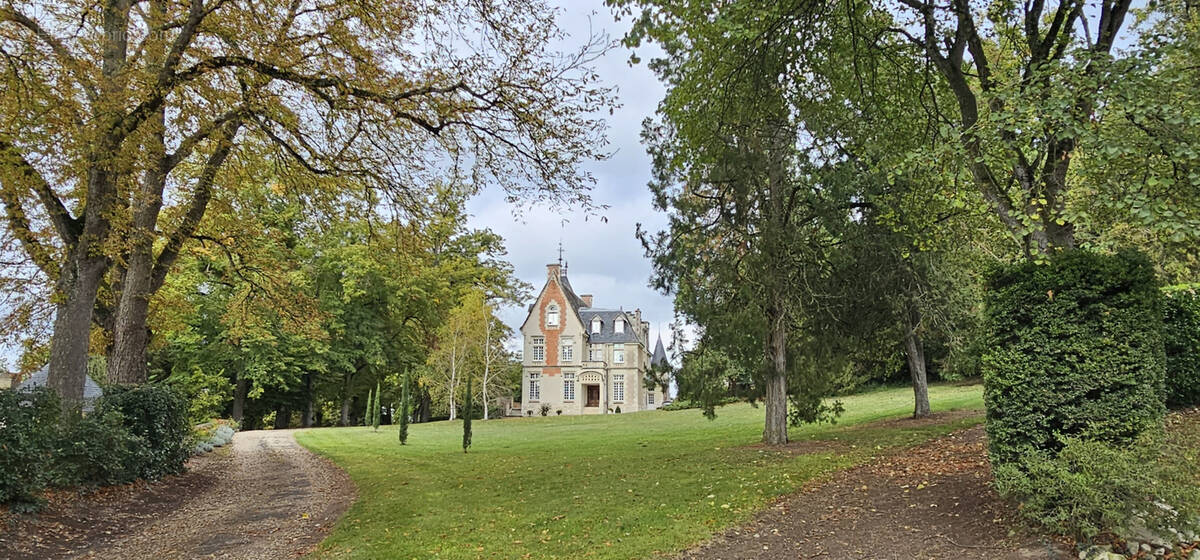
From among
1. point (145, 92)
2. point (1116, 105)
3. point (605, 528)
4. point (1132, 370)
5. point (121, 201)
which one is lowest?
point (605, 528)

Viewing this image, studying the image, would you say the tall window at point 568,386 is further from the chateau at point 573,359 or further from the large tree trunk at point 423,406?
the large tree trunk at point 423,406

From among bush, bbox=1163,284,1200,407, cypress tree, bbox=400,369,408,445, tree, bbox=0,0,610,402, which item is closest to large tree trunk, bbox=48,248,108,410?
tree, bbox=0,0,610,402

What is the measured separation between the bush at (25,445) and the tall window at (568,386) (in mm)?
37666

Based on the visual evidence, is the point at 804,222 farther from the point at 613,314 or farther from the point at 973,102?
the point at 613,314

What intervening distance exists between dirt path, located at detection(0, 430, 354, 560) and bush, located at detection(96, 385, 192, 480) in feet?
1.14

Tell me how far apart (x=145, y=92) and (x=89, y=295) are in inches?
136

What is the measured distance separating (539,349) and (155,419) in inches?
1380

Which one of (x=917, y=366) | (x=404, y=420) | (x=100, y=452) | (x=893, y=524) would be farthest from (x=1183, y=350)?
(x=404, y=420)

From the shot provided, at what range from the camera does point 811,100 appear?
36.6 ft

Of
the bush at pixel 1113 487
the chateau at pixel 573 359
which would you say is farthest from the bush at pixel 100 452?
the chateau at pixel 573 359

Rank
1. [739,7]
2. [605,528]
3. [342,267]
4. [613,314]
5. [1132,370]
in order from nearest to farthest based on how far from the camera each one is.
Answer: [1132,370] < [605,528] < [739,7] < [342,267] < [613,314]

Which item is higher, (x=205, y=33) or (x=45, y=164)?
(x=205, y=33)

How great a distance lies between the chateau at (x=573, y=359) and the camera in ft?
149

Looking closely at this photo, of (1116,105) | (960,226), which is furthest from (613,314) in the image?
→ (1116,105)
